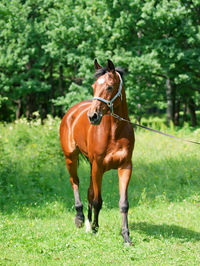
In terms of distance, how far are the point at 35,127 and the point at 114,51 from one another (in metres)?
5.28

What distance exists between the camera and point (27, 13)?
21.5 metres

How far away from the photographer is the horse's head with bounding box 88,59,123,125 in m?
4.46

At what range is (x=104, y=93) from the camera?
4.61 m

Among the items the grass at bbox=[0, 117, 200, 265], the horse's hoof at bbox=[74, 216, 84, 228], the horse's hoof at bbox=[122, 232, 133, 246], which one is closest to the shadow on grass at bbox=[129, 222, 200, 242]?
the grass at bbox=[0, 117, 200, 265]

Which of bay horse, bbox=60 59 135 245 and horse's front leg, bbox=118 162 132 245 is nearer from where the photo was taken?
bay horse, bbox=60 59 135 245

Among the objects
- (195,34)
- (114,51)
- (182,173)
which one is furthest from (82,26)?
(182,173)

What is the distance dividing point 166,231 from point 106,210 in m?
1.75

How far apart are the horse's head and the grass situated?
1.87 metres

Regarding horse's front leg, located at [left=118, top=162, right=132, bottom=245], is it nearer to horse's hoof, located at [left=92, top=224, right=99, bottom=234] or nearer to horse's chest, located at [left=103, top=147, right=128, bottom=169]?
horse's chest, located at [left=103, top=147, right=128, bottom=169]

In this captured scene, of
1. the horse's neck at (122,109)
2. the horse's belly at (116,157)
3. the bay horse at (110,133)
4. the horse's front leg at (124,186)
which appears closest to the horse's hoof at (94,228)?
the bay horse at (110,133)

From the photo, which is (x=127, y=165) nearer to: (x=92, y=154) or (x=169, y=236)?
(x=92, y=154)

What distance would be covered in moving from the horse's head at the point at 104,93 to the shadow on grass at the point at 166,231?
2.10 m

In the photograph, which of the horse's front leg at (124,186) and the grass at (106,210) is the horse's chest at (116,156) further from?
the grass at (106,210)

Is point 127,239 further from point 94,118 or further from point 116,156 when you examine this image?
point 94,118
